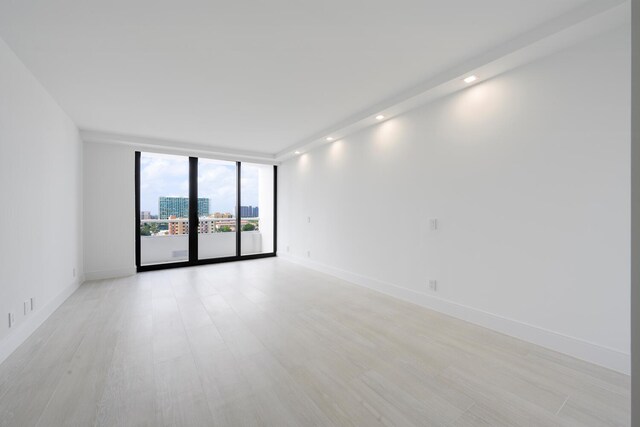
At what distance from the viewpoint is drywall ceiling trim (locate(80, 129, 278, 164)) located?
14.7ft

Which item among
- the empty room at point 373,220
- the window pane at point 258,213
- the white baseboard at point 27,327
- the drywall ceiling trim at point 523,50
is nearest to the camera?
the empty room at point 373,220

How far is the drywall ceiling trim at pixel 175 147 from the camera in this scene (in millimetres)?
4488

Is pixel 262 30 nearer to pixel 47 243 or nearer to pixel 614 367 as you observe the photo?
pixel 47 243

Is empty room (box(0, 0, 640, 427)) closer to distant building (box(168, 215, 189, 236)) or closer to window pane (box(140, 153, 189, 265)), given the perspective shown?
window pane (box(140, 153, 189, 265))

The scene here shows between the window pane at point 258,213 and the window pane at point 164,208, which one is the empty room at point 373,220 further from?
the window pane at point 258,213

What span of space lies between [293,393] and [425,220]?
7.76 feet

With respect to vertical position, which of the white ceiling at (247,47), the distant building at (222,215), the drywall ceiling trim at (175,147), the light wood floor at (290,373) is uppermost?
the white ceiling at (247,47)

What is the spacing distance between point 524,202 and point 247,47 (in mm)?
2782

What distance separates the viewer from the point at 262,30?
2.07 meters

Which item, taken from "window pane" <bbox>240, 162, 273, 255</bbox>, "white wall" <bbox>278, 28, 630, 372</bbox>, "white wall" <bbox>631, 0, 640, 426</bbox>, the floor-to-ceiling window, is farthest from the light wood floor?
"window pane" <bbox>240, 162, 273, 255</bbox>

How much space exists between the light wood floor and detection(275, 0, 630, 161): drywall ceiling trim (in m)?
2.45

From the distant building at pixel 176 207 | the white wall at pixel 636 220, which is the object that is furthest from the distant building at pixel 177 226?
the white wall at pixel 636 220

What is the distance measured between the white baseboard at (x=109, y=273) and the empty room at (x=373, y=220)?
2.13 ft

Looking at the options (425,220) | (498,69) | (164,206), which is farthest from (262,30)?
(164,206)
